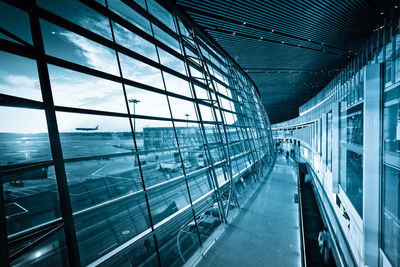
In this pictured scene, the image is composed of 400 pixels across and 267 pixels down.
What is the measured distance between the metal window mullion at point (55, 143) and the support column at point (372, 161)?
744cm

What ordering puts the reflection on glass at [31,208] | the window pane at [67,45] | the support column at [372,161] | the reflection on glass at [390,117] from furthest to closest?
the reflection on glass at [31,208]
the window pane at [67,45]
the reflection on glass at [390,117]
the support column at [372,161]

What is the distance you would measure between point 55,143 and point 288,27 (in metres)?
11.1

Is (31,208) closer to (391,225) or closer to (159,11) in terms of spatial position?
(159,11)

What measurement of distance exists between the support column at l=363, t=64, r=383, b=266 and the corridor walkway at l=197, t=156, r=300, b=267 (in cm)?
191

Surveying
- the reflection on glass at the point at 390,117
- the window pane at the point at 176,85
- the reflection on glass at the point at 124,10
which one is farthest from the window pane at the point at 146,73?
the reflection on glass at the point at 390,117

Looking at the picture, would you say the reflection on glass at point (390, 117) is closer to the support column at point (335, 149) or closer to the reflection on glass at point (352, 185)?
the support column at point (335, 149)

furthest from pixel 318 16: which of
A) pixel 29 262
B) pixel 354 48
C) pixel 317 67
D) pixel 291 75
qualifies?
pixel 29 262

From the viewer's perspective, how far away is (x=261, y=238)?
589 cm

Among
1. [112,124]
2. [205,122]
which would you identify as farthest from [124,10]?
[205,122]

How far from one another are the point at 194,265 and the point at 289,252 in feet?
9.48

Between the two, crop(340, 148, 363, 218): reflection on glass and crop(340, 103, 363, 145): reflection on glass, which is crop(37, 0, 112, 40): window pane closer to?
crop(340, 148, 363, 218): reflection on glass

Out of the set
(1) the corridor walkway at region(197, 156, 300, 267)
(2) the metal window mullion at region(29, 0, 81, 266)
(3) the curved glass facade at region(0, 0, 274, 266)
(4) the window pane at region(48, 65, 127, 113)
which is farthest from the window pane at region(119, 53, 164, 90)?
(1) the corridor walkway at region(197, 156, 300, 267)

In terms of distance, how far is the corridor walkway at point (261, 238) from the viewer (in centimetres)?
493

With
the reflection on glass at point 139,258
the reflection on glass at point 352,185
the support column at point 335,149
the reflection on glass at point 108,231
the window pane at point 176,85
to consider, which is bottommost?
the reflection on glass at point 108,231
